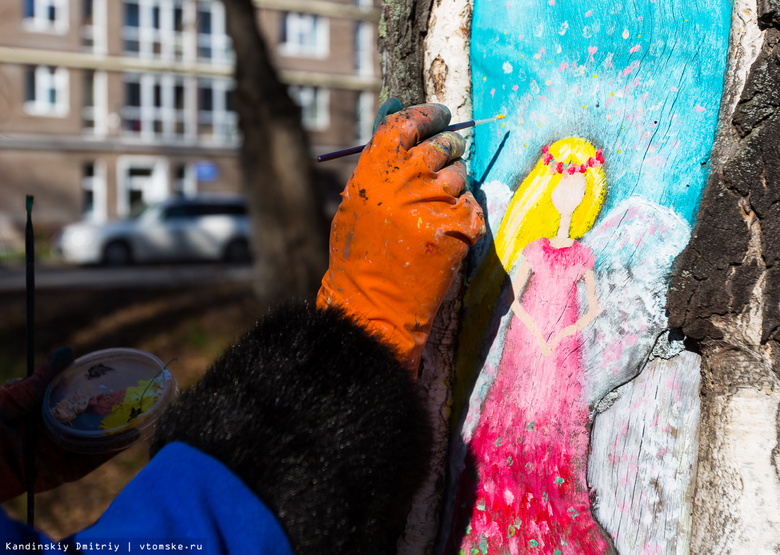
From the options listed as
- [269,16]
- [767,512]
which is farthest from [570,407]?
[269,16]

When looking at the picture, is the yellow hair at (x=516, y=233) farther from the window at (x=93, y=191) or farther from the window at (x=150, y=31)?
the window at (x=150, y=31)

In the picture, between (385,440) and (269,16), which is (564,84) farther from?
(269,16)

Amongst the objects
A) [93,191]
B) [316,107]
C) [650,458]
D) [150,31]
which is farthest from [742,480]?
[316,107]

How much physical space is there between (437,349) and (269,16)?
20270 mm

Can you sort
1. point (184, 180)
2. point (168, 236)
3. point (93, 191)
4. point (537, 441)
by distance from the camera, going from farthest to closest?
1. point (184, 180)
2. point (93, 191)
3. point (168, 236)
4. point (537, 441)

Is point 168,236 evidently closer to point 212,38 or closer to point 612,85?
point 212,38

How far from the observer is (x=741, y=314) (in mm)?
1148

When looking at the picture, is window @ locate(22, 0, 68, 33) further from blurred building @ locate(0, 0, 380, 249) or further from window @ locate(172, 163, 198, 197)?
window @ locate(172, 163, 198, 197)

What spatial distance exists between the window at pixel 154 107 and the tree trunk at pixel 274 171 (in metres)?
14.6

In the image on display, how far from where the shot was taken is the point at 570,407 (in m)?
1.33

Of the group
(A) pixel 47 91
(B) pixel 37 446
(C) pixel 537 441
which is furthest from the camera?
(A) pixel 47 91

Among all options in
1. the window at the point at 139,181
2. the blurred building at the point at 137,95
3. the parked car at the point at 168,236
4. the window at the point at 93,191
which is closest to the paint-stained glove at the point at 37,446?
the parked car at the point at 168,236

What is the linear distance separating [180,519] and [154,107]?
20947 millimetres

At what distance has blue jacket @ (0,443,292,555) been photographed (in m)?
0.91
